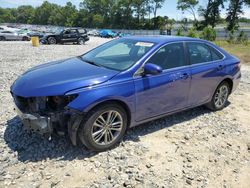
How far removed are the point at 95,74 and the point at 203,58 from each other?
2377 millimetres

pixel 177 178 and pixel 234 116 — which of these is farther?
pixel 234 116

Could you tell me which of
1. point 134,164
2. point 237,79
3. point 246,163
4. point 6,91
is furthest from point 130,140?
point 6,91

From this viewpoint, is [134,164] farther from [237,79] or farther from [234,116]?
[237,79]

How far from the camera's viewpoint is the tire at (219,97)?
5633mm

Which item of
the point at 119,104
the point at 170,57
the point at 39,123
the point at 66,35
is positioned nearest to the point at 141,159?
the point at 119,104

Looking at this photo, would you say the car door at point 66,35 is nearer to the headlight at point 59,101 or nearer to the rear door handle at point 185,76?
the rear door handle at point 185,76

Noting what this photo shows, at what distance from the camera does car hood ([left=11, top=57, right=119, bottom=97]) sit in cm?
354

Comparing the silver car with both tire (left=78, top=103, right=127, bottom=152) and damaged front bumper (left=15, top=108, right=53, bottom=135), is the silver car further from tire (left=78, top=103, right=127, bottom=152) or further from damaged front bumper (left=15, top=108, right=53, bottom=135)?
tire (left=78, top=103, right=127, bottom=152)

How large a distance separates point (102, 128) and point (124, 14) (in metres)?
86.2

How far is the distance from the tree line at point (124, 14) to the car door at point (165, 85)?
54.2 meters

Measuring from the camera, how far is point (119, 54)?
4.82 meters

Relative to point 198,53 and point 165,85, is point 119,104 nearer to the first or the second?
point 165,85

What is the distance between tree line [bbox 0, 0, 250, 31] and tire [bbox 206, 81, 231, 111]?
5289 cm

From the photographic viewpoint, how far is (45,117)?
347 centimetres
